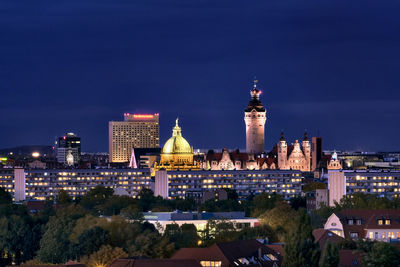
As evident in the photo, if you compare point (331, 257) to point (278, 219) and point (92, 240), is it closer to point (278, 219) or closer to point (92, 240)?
point (92, 240)

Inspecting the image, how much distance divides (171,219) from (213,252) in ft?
172

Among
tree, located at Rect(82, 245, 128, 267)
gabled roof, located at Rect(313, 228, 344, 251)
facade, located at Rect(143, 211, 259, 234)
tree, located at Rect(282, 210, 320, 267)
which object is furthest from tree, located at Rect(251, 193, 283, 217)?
tree, located at Rect(282, 210, 320, 267)

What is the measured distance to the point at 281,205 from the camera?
176 meters

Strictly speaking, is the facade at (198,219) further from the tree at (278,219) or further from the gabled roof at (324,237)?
the gabled roof at (324,237)

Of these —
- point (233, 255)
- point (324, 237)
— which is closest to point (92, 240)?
point (233, 255)

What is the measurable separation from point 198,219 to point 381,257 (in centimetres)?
7293

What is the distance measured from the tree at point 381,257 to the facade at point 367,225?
36.3 m

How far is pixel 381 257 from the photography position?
291 feet

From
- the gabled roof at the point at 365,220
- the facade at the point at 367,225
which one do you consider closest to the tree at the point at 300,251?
the facade at the point at 367,225

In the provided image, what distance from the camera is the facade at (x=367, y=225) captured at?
12975 centimetres

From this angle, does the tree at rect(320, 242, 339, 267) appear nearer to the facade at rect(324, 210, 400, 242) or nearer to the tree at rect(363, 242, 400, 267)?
the tree at rect(363, 242, 400, 267)

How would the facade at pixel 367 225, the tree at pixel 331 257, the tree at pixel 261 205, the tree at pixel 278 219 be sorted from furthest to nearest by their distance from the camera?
the tree at pixel 261 205
the tree at pixel 278 219
the facade at pixel 367 225
the tree at pixel 331 257

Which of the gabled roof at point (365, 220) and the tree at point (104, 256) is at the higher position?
Answer: the gabled roof at point (365, 220)

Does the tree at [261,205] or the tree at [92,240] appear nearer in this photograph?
the tree at [92,240]
